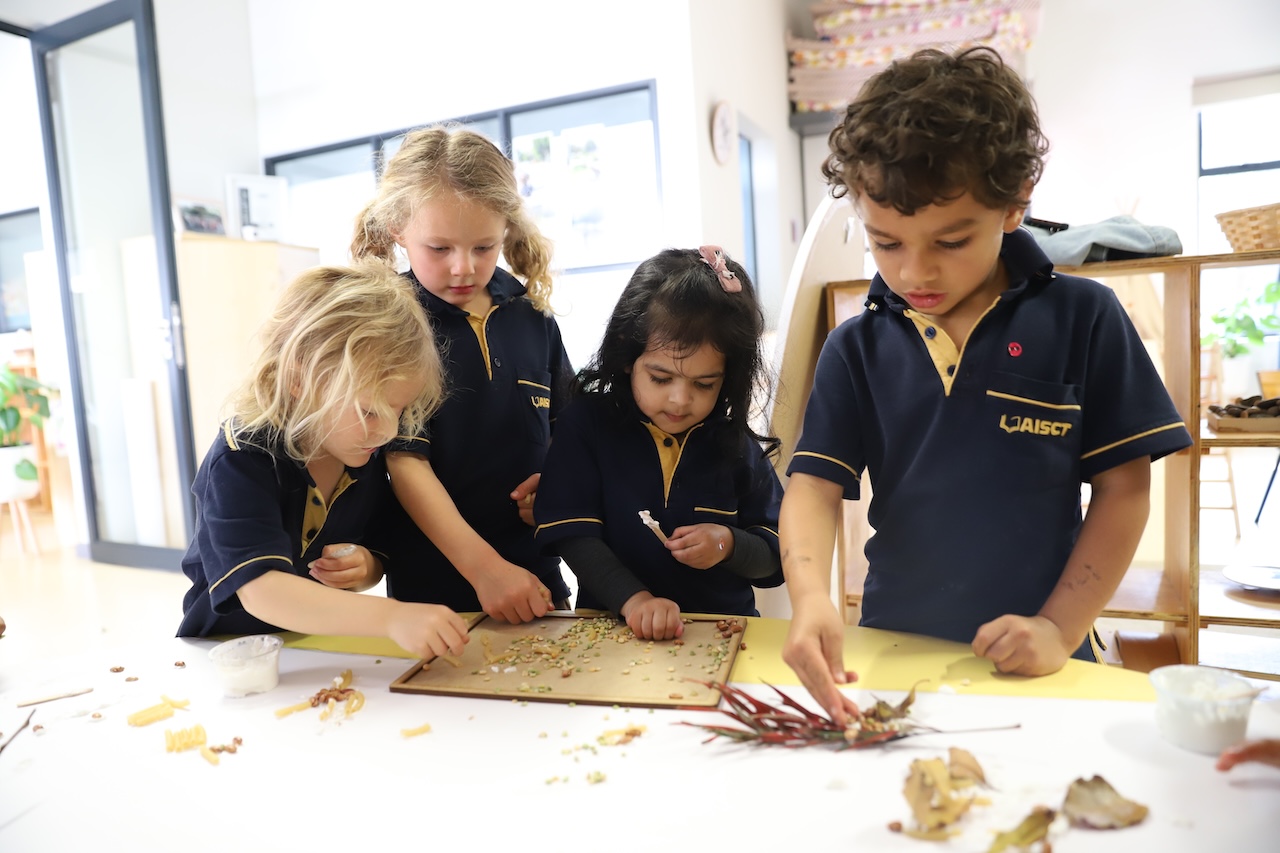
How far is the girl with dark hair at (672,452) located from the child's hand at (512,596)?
83 millimetres

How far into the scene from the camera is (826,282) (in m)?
1.92

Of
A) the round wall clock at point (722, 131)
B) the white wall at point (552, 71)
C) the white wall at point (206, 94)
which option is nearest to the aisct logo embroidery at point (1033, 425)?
the white wall at point (552, 71)

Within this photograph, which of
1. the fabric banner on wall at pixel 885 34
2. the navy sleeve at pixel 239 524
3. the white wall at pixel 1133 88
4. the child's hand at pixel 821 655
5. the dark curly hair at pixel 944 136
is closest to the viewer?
the child's hand at pixel 821 655

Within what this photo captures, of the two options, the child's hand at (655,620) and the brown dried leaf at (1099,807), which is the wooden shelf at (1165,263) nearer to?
the child's hand at (655,620)

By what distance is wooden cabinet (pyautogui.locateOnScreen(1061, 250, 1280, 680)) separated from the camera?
181 cm

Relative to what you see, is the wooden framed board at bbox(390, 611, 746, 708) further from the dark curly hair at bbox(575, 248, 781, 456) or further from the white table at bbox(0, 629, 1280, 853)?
the dark curly hair at bbox(575, 248, 781, 456)

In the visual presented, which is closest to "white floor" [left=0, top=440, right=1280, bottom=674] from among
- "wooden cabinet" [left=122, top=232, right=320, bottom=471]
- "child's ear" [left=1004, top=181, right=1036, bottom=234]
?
"wooden cabinet" [left=122, top=232, right=320, bottom=471]

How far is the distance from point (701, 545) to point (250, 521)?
568mm

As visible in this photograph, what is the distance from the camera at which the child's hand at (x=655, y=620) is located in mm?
1052

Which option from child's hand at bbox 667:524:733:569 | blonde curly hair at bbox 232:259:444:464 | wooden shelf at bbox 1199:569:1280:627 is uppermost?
blonde curly hair at bbox 232:259:444:464

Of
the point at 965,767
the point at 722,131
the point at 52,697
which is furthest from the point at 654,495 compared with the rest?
the point at 722,131

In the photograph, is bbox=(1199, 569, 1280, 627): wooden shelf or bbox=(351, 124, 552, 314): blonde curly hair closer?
bbox=(351, 124, 552, 314): blonde curly hair

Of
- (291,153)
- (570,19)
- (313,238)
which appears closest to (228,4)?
(291,153)

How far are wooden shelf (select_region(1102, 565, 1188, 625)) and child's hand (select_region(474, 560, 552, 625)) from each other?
135cm
